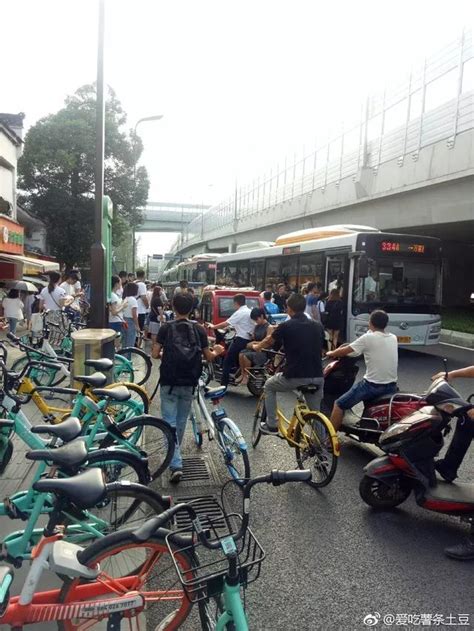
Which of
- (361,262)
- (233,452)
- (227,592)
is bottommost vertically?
(233,452)

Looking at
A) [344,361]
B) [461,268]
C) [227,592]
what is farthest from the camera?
[461,268]

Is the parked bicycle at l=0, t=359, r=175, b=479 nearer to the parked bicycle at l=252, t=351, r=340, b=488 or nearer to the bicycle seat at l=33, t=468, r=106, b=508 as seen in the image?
the parked bicycle at l=252, t=351, r=340, b=488

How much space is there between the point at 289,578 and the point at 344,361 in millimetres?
3156

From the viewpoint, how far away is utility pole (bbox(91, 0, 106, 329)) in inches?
297

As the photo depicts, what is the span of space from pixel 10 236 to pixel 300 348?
1936cm

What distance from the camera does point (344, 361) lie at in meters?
6.16

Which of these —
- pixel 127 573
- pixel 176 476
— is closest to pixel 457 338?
pixel 176 476

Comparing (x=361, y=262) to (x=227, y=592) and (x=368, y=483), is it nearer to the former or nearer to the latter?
(x=368, y=483)

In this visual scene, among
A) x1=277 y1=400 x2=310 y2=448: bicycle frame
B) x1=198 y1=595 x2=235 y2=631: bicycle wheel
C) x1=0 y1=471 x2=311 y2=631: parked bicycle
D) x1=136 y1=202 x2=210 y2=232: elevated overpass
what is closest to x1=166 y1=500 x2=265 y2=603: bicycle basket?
x1=0 y1=471 x2=311 y2=631: parked bicycle

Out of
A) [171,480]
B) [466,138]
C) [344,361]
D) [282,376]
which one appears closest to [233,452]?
[171,480]

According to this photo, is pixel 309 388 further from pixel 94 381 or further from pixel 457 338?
pixel 457 338

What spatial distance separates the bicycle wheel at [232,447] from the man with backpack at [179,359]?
409 mm

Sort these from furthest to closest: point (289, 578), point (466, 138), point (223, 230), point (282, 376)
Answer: point (223, 230), point (466, 138), point (282, 376), point (289, 578)

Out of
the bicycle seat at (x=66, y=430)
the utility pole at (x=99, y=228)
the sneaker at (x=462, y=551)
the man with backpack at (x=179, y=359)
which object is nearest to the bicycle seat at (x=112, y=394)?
the man with backpack at (x=179, y=359)
